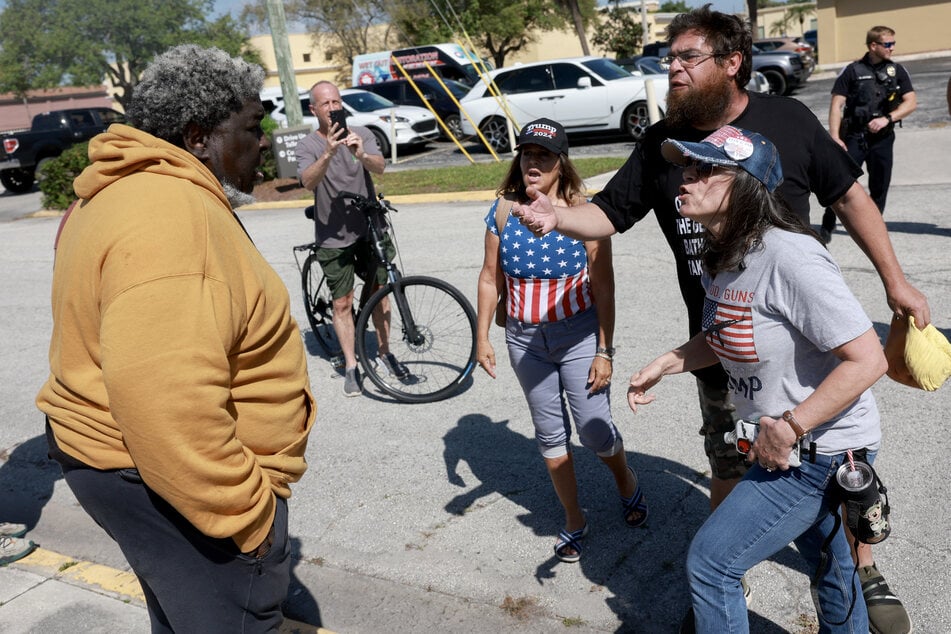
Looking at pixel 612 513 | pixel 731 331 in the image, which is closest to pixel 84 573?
pixel 612 513

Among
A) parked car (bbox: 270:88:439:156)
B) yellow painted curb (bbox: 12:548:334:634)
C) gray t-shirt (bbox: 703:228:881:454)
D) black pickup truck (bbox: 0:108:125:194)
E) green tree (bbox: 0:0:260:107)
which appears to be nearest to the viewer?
gray t-shirt (bbox: 703:228:881:454)

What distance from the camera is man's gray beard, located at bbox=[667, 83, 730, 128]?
3.03 metres

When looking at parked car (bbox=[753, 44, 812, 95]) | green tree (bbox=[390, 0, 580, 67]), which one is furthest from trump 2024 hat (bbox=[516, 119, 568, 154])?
green tree (bbox=[390, 0, 580, 67])

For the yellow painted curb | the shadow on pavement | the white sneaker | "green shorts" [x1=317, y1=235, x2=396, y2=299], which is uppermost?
"green shorts" [x1=317, y1=235, x2=396, y2=299]

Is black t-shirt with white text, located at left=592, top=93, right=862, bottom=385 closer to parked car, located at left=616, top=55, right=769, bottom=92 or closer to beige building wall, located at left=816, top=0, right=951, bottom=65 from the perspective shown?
parked car, located at left=616, top=55, right=769, bottom=92

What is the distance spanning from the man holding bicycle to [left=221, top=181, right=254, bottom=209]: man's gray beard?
3232mm

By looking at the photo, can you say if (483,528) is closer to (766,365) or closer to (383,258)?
(766,365)

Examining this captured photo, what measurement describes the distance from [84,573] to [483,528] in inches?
73.3

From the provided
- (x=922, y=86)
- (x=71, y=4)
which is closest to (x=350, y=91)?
(x=922, y=86)

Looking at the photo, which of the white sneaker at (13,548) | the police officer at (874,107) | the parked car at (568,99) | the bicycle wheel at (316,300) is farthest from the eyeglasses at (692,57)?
the parked car at (568,99)

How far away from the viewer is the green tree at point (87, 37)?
5231 centimetres

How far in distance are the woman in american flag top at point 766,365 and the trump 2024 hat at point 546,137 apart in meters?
1.09

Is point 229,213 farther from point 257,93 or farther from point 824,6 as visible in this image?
→ point 824,6

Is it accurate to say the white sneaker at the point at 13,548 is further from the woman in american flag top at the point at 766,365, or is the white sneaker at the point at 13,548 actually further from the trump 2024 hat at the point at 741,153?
the trump 2024 hat at the point at 741,153
